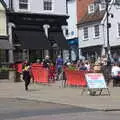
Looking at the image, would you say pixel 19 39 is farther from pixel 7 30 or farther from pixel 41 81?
pixel 41 81

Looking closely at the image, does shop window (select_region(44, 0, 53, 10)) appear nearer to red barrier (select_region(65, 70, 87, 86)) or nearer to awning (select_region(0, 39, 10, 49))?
awning (select_region(0, 39, 10, 49))

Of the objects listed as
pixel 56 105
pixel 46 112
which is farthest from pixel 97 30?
pixel 46 112

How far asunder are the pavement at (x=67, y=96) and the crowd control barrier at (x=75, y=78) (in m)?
0.34

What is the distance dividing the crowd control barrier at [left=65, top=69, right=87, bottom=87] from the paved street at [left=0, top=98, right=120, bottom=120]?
7027 mm

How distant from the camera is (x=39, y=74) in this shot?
32.5 metres

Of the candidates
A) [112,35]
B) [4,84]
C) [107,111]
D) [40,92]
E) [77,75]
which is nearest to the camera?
[107,111]

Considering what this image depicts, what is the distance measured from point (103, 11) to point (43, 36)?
12.7 meters

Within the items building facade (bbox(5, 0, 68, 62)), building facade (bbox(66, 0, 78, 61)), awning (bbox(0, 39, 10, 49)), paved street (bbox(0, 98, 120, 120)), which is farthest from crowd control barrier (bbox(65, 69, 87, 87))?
building facade (bbox(66, 0, 78, 61))

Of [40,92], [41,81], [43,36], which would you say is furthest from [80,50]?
[40,92]

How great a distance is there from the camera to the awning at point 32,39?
43.8m

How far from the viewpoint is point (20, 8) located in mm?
45062

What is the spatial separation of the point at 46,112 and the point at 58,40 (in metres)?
27.8

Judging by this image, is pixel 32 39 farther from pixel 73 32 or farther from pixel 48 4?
pixel 73 32

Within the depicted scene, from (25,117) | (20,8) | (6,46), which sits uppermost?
(20,8)
